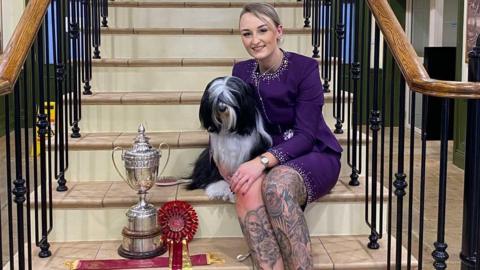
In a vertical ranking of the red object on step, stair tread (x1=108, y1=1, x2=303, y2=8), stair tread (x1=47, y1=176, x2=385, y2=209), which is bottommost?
the red object on step

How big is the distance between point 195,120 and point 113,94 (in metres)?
0.48

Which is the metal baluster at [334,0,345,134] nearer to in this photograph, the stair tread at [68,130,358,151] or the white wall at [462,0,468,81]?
the stair tread at [68,130,358,151]

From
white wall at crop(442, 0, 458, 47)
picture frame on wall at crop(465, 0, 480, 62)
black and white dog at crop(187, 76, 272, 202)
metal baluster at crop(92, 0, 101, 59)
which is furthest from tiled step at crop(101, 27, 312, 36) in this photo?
white wall at crop(442, 0, 458, 47)

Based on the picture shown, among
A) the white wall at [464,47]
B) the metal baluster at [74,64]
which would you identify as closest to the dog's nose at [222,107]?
the metal baluster at [74,64]

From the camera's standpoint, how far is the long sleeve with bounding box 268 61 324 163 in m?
2.12

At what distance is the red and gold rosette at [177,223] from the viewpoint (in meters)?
2.28

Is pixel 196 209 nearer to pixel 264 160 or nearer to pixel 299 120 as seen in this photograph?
pixel 264 160

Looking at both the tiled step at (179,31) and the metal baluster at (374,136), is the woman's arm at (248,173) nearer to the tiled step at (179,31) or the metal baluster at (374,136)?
the metal baluster at (374,136)

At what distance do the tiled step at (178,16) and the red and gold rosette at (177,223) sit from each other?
183 cm

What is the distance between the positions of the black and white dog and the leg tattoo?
0.70 feet

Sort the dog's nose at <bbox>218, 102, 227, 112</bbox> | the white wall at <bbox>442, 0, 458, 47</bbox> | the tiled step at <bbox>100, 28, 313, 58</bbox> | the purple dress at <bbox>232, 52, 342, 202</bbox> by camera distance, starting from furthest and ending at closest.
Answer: the white wall at <bbox>442, 0, 458, 47</bbox> → the tiled step at <bbox>100, 28, 313, 58</bbox> → the purple dress at <bbox>232, 52, 342, 202</bbox> → the dog's nose at <bbox>218, 102, 227, 112</bbox>

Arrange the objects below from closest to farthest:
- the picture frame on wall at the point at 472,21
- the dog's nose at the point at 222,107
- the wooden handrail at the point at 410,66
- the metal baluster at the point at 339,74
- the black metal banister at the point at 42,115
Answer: the wooden handrail at the point at 410,66, the black metal banister at the point at 42,115, the dog's nose at the point at 222,107, the metal baluster at the point at 339,74, the picture frame on wall at the point at 472,21

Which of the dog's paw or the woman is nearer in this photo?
the woman

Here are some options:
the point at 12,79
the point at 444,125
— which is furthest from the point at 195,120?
the point at 444,125
